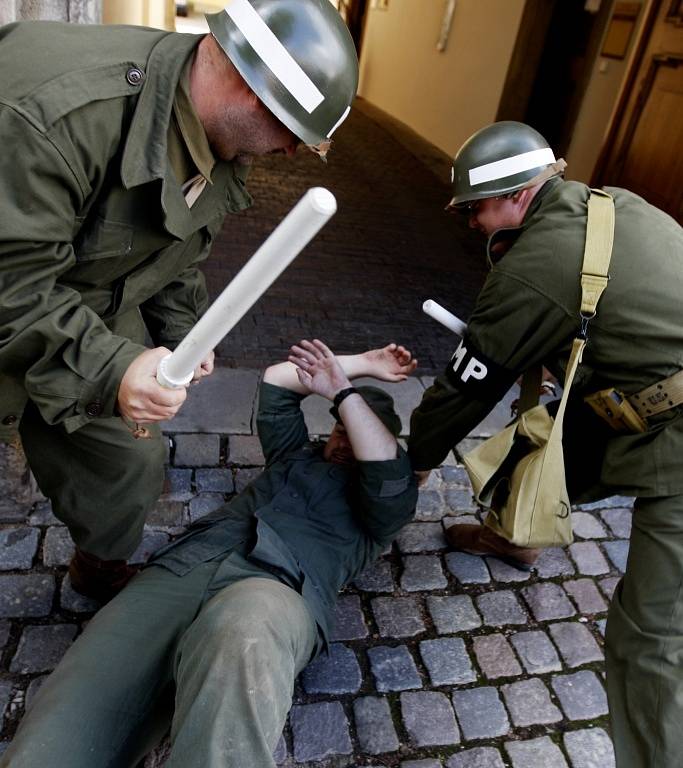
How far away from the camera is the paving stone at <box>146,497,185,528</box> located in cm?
317

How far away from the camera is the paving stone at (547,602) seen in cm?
305

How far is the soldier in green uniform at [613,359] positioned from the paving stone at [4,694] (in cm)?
175

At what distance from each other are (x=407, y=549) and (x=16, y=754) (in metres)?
1.85

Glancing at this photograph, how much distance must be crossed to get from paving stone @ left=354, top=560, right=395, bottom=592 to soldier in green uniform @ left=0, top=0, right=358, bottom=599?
1.32 m

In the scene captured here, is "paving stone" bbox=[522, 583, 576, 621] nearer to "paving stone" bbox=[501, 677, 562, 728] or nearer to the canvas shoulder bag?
"paving stone" bbox=[501, 677, 562, 728]

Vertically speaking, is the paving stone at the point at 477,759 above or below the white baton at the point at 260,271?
below

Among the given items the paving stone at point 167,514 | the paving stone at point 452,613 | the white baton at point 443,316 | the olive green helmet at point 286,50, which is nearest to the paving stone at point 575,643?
the paving stone at point 452,613

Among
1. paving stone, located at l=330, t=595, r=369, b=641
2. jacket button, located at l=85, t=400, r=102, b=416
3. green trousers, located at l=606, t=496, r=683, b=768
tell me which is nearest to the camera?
jacket button, located at l=85, t=400, r=102, b=416

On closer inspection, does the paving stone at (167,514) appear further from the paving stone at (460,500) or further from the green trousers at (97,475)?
the paving stone at (460,500)

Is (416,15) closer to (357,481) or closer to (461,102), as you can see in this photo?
(461,102)

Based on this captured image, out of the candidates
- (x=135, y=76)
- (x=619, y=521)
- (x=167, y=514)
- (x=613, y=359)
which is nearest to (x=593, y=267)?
(x=613, y=359)

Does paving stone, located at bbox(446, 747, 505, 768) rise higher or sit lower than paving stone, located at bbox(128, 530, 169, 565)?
higher

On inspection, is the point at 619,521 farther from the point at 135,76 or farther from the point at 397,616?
the point at 135,76

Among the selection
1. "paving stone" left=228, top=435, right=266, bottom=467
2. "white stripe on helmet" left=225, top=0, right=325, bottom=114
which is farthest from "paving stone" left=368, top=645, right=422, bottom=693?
"white stripe on helmet" left=225, top=0, right=325, bottom=114
